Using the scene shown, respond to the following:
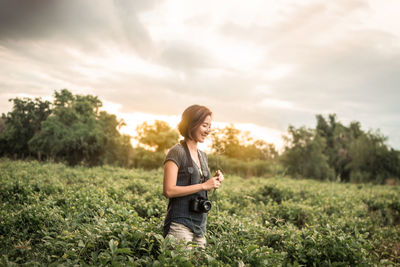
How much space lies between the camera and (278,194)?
10.5 m

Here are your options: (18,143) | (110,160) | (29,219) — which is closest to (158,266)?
(29,219)

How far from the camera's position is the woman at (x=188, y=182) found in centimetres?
304

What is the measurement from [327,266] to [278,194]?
713 cm

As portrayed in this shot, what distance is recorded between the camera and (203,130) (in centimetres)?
319

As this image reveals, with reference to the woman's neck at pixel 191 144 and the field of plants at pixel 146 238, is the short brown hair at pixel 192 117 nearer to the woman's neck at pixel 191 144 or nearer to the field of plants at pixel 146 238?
the woman's neck at pixel 191 144

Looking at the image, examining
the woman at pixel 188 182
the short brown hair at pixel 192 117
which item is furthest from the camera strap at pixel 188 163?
the short brown hair at pixel 192 117

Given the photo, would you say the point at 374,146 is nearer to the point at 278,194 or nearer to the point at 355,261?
the point at 278,194

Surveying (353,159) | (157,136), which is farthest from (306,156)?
(157,136)

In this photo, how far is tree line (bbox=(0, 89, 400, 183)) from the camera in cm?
3164

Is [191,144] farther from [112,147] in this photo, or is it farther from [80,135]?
[112,147]

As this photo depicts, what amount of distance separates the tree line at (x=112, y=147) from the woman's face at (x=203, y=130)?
26822mm

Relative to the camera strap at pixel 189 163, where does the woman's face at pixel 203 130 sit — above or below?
above

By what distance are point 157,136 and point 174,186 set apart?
4259 centimetres

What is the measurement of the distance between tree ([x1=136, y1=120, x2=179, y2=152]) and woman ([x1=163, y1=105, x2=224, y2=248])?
131ft
